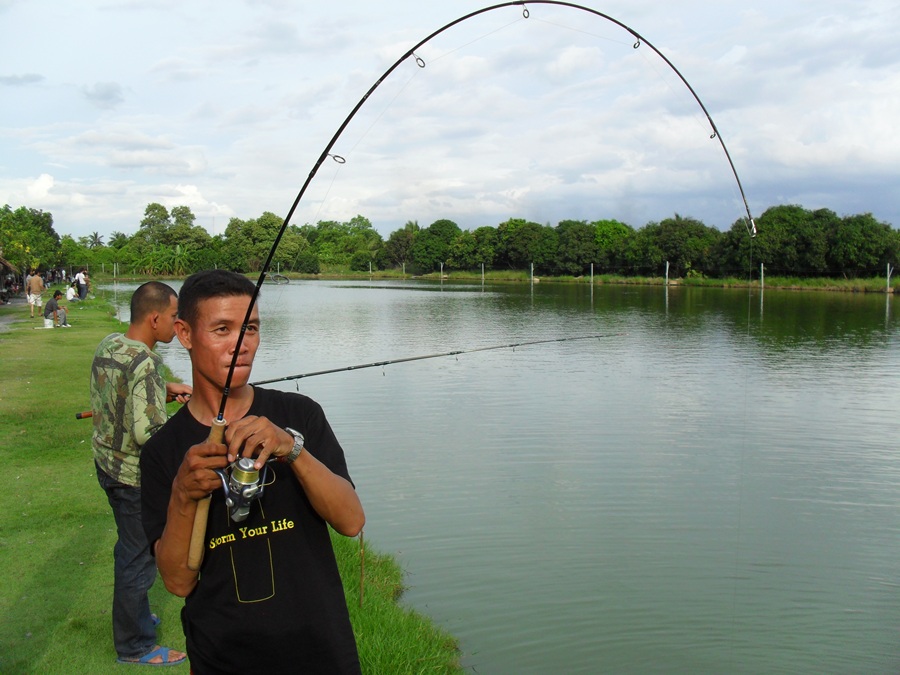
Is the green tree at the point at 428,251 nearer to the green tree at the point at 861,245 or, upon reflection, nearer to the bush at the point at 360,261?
the bush at the point at 360,261

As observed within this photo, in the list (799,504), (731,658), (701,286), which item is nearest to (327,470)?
(731,658)

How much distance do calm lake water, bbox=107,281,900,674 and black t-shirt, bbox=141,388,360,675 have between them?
12.8 feet

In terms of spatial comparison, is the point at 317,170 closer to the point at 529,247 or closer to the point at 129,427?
the point at 129,427

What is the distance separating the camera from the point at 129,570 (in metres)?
4.21

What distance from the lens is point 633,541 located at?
8.39 m

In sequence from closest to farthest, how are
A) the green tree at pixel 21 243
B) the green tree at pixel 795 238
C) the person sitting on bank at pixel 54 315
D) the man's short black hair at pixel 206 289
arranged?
the man's short black hair at pixel 206 289 → the person sitting on bank at pixel 54 315 → the green tree at pixel 21 243 → the green tree at pixel 795 238

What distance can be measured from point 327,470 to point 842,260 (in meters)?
74.1

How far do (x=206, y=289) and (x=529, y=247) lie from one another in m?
108

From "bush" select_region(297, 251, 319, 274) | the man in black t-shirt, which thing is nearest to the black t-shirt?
the man in black t-shirt

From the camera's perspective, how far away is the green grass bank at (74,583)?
15.4ft

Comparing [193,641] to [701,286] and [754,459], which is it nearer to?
[754,459]

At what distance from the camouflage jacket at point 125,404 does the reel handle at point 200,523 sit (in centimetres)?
200

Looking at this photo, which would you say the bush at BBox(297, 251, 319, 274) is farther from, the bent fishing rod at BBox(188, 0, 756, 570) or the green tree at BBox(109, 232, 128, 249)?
the green tree at BBox(109, 232, 128, 249)

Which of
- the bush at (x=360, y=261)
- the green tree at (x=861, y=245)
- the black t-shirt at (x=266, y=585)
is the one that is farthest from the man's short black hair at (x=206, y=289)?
the bush at (x=360, y=261)
